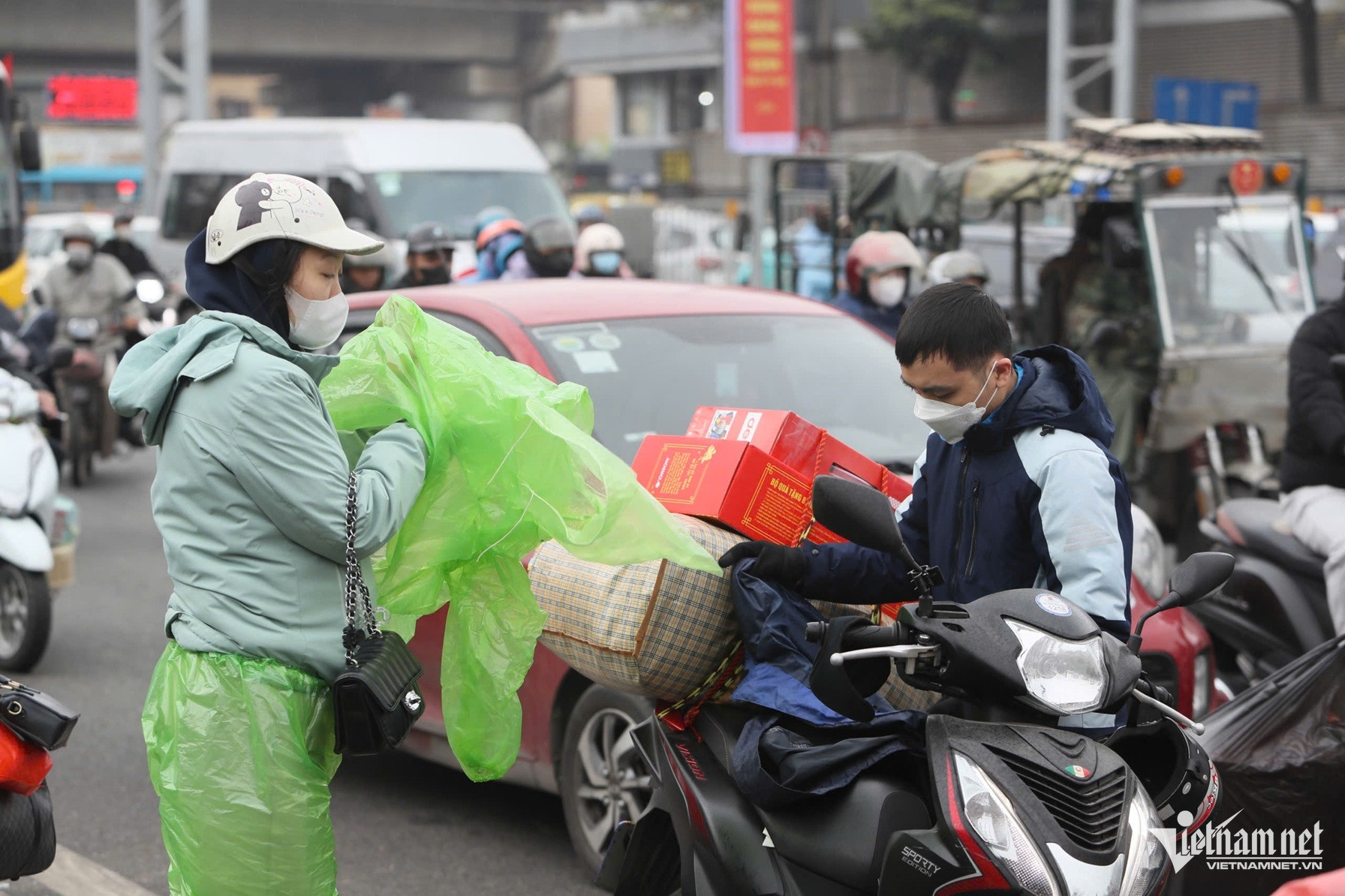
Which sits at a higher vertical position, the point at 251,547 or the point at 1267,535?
the point at 251,547

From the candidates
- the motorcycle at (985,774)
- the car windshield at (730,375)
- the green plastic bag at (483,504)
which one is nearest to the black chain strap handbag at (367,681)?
the green plastic bag at (483,504)

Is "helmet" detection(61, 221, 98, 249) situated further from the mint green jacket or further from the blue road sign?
the blue road sign

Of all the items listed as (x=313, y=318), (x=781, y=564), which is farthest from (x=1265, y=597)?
(x=313, y=318)

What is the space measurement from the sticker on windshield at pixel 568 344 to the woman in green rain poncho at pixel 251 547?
200 centimetres

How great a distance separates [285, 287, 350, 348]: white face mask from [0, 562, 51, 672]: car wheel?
4.65m

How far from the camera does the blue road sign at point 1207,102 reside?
75.9ft

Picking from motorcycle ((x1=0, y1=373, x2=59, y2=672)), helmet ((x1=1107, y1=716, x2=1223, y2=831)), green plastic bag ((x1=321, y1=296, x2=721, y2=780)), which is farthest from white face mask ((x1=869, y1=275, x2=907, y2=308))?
helmet ((x1=1107, y1=716, x2=1223, y2=831))

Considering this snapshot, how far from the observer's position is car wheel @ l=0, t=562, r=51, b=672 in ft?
23.5

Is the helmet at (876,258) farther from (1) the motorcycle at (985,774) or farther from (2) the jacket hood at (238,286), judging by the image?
(2) the jacket hood at (238,286)

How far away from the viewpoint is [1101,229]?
10.0 m

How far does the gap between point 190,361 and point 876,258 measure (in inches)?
239

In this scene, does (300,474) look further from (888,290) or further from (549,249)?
(549,249)

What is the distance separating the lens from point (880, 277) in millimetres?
8648

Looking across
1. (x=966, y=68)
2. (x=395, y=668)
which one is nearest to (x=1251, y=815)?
(x=395, y=668)
